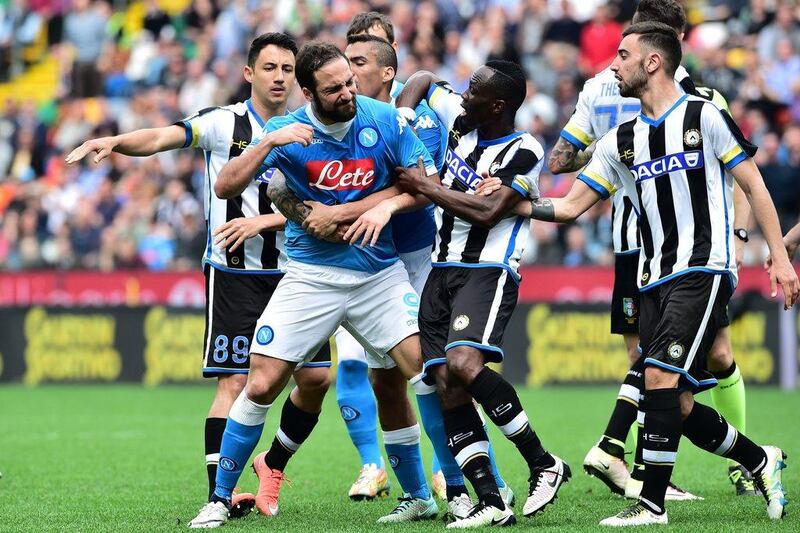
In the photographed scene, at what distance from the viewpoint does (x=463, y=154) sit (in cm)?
734

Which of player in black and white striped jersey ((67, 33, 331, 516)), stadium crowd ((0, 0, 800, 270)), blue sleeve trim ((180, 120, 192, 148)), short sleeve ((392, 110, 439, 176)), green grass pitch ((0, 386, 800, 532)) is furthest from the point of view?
stadium crowd ((0, 0, 800, 270))

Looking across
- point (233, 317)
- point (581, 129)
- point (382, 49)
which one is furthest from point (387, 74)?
point (233, 317)

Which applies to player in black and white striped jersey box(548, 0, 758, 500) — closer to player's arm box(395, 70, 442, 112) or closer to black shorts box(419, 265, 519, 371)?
player's arm box(395, 70, 442, 112)

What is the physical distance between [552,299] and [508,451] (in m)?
6.35

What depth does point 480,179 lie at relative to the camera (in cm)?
718

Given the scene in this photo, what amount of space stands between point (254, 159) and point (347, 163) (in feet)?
1.85

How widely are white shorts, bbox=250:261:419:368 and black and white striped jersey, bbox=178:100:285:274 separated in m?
0.71

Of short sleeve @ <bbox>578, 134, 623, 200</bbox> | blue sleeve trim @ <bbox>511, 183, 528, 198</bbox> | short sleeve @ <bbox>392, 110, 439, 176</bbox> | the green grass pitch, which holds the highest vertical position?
short sleeve @ <bbox>392, 110, 439, 176</bbox>

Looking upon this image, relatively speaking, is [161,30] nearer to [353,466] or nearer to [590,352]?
[590,352]

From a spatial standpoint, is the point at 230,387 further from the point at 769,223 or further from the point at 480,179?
the point at 769,223

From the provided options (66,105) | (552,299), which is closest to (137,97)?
(66,105)

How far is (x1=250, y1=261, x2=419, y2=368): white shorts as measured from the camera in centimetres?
711

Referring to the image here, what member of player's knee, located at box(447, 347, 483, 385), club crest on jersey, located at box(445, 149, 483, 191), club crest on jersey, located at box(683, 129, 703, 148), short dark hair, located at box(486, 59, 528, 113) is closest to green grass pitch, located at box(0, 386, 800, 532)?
player's knee, located at box(447, 347, 483, 385)

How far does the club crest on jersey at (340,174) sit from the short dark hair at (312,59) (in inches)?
17.0
